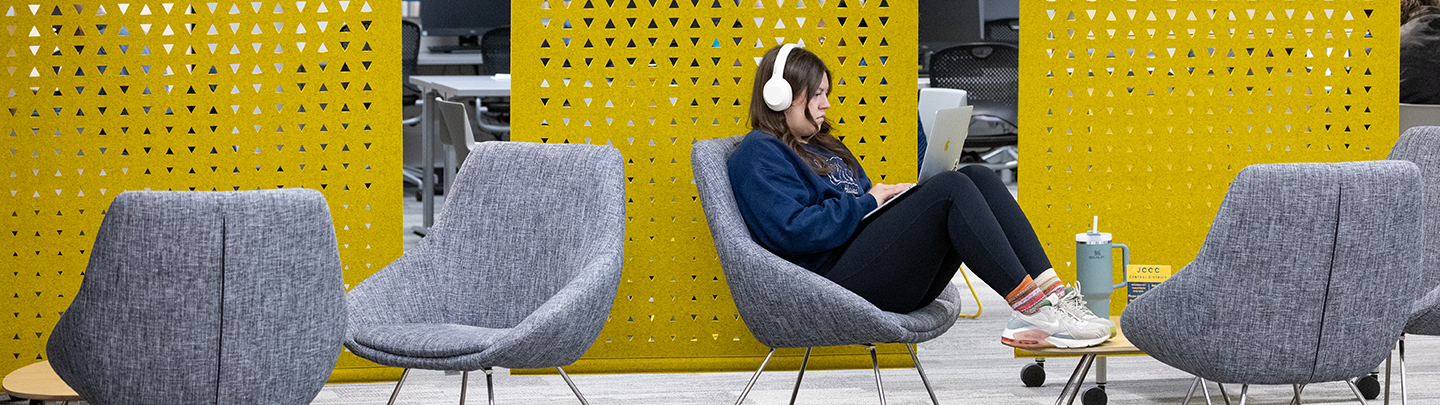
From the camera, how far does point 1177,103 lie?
10.5ft

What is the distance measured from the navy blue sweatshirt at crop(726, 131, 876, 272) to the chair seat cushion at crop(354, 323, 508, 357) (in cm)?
62

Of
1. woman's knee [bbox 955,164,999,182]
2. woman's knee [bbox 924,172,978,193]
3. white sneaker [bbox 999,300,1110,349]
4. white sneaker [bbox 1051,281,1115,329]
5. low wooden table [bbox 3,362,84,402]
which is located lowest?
low wooden table [bbox 3,362,84,402]

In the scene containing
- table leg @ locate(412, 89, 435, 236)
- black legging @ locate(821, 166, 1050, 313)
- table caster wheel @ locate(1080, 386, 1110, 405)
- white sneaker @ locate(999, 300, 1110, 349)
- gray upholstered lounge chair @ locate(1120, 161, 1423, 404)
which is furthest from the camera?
table leg @ locate(412, 89, 435, 236)

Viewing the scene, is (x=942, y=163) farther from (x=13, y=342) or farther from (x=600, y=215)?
(x=13, y=342)

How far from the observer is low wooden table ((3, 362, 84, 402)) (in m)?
2.38

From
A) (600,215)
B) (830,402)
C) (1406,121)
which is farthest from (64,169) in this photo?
(1406,121)

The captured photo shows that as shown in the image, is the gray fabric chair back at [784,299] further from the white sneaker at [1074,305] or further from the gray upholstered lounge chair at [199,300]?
the gray upholstered lounge chair at [199,300]

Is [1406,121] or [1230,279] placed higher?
[1406,121]

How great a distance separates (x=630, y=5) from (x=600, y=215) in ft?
2.81

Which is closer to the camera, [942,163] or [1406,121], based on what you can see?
[942,163]

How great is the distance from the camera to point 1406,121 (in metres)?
3.94

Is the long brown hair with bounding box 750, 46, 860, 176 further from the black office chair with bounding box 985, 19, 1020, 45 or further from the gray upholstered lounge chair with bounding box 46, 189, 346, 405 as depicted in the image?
the black office chair with bounding box 985, 19, 1020, 45

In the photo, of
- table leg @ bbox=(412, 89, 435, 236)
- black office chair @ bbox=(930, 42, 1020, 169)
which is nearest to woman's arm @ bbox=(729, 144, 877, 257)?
table leg @ bbox=(412, 89, 435, 236)

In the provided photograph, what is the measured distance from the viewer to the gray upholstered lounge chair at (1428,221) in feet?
8.62
